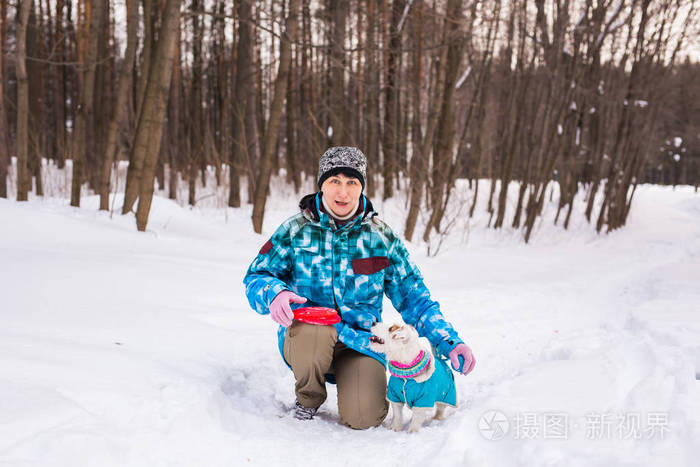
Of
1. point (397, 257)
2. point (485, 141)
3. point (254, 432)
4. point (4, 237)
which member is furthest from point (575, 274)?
point (485, 141)

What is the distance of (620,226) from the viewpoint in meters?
16.2

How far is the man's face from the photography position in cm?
275

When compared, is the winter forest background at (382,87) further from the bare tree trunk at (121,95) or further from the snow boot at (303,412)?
the snow boot at (303,412)

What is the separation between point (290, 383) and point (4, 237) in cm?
377

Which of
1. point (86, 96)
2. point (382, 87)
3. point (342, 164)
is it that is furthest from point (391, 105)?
point (342, 164)

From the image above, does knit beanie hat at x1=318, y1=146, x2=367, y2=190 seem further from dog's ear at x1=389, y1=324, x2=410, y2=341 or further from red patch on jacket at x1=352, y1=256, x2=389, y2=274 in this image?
dog's ear at x1=389, y1=324, x2=410, y2=341


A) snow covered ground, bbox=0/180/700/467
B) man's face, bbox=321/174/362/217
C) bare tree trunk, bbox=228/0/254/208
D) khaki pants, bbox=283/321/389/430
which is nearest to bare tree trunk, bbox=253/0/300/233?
snow covered ground, bbox=0/180/700/467

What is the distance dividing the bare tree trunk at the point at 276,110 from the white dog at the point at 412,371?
21.2 ft

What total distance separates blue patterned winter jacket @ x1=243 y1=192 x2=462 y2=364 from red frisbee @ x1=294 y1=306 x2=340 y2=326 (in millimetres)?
199

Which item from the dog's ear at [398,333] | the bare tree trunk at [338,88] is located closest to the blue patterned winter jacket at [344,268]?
the dog's ear at [398,333]

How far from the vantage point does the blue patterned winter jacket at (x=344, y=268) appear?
9.16 feet

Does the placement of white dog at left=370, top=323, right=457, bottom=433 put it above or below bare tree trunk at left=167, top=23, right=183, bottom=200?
below

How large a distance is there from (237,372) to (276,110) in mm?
6318

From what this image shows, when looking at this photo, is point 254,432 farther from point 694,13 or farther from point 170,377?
point 694,13
